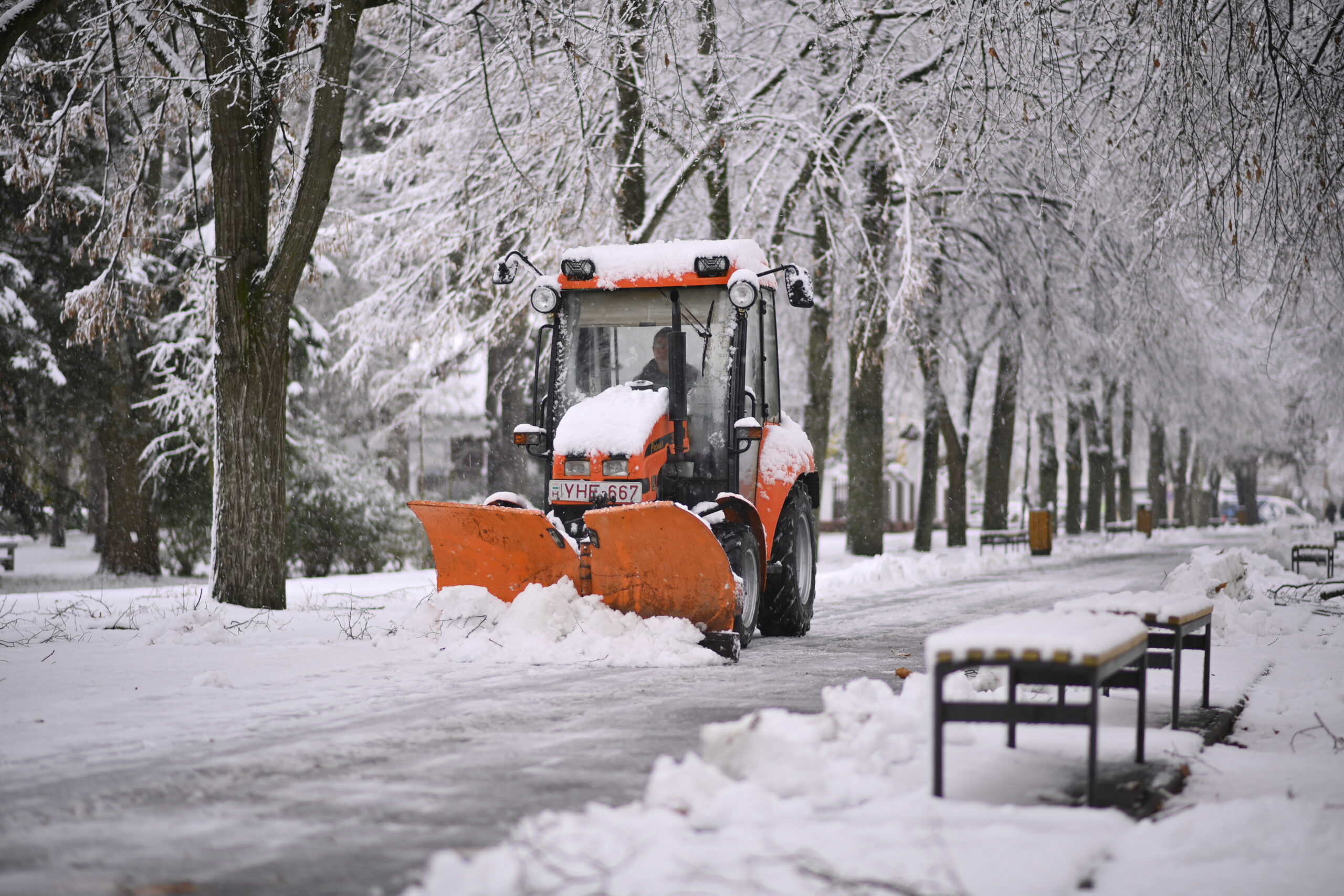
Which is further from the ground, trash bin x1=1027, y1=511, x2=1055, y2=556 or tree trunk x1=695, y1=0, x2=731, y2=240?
tree trunk x1=695, y1=0, x2=731, y2=240

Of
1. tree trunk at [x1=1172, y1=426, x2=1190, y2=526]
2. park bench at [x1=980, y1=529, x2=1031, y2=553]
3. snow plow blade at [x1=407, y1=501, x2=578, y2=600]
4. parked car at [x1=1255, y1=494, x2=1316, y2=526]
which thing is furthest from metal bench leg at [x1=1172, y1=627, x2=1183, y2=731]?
parked car at [x1=1255, y1=494, x2=1316, y2=526]

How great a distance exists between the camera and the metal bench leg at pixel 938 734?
422cm

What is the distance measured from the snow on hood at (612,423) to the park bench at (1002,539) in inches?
572

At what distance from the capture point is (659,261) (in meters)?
9.33

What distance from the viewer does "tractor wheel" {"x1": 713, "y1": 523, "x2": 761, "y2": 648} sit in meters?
8.39

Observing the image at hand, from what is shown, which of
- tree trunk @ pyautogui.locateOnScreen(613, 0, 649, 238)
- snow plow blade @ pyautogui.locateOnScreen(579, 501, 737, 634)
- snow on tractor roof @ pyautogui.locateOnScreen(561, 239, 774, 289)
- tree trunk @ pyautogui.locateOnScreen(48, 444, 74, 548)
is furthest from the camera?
tree trunk @ pyautogui.locateOnScreen(48, 444, 74, 548)

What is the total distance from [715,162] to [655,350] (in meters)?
8.03

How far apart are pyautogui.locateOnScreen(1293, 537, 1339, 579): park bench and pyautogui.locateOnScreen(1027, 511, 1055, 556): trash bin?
5.84m

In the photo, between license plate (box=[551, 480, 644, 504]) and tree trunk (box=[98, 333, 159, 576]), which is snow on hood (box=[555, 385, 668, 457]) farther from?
tree trunk (box=[98, 333, 159, 576])

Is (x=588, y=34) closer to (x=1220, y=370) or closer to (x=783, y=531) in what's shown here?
(x=783, y=531)

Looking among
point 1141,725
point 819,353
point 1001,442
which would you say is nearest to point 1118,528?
point 1001,442

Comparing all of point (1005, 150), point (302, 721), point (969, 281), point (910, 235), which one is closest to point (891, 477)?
point (969, 281)

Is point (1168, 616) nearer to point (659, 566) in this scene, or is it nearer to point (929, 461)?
point (659, 566)

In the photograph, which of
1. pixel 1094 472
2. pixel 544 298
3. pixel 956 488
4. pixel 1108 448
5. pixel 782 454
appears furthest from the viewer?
pixel 1108 448
